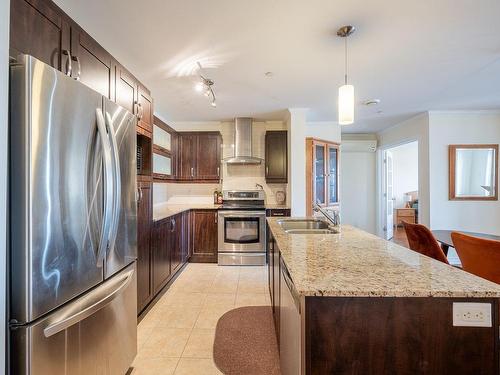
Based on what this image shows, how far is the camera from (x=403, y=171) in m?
7.77

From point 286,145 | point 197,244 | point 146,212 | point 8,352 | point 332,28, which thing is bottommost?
point 197,244

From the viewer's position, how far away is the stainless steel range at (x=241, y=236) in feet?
12.8

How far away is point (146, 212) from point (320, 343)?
191 cm

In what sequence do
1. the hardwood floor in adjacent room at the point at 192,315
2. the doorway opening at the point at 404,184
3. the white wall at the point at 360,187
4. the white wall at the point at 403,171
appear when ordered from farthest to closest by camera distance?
1. the white wall at the point at 403,171
2. the doorway opening at the point at 404,184
3. the white wall at the point at 360,187
4. the hardwood floor in adjacent room at the point at 192,315

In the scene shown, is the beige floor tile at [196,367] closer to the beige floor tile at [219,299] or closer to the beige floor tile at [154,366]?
the beige floor tile at [154,366]

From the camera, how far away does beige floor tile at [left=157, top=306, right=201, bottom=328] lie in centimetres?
226

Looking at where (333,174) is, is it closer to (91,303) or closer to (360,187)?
(360,187)

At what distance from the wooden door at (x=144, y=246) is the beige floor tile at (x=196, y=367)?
2.31 feet

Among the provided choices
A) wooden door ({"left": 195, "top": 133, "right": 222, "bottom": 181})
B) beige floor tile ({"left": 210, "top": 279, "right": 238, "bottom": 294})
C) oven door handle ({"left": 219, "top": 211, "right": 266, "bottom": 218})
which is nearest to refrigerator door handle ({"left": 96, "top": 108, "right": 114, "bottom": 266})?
beige floor tile ({"left": 210, "top": 279, "right": 238, "bottom": 294})

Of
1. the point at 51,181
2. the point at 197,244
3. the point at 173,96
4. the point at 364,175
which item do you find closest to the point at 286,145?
the point at 173,96

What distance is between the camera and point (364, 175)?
589 centimetres

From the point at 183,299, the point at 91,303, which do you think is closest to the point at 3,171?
the point at 91,303

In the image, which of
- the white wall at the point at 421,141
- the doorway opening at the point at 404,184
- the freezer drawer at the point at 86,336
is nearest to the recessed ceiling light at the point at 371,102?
the white wall at the point at 421,141

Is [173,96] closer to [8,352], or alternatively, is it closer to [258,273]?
[258,273]
